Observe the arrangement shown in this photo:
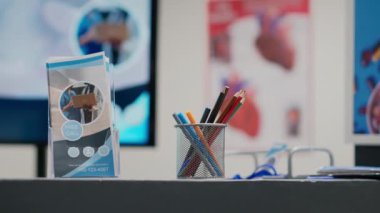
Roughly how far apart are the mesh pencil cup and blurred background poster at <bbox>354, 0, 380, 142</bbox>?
0.35 metres

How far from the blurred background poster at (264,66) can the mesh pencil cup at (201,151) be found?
2308 millimetres

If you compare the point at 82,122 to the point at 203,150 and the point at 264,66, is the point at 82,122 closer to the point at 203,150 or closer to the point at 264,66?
the point at 203,150

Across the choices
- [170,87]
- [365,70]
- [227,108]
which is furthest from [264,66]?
[227,108]

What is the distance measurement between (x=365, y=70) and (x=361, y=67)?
11 mm

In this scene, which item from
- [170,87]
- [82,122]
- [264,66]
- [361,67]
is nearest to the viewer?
[82,122]

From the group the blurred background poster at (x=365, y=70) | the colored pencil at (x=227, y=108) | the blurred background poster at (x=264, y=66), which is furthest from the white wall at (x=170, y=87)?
the colored pencil at (x=227, y=108)

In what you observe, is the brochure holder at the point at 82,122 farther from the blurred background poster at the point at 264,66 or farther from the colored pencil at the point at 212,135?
the blurred background poster at the point at 264,66

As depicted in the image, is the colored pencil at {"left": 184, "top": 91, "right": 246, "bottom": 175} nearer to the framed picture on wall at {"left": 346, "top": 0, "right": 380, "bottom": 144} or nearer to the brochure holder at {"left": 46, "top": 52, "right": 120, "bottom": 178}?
the brochure holder at {"left": 46, "top": 52, "right": 120, "bottom": 178}

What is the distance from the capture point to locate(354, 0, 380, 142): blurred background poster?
1223 mm

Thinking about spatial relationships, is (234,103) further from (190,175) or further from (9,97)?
(9,97)

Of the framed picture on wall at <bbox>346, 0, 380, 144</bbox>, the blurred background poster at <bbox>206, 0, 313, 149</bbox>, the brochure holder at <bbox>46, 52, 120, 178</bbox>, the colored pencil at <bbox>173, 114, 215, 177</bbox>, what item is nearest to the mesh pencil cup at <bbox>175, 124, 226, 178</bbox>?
the colored pencil at <bbox>173, 114, 215, 177</bbox>

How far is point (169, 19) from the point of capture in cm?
344

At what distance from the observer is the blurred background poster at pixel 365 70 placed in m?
1.22

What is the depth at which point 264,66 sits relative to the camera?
10.9ft
